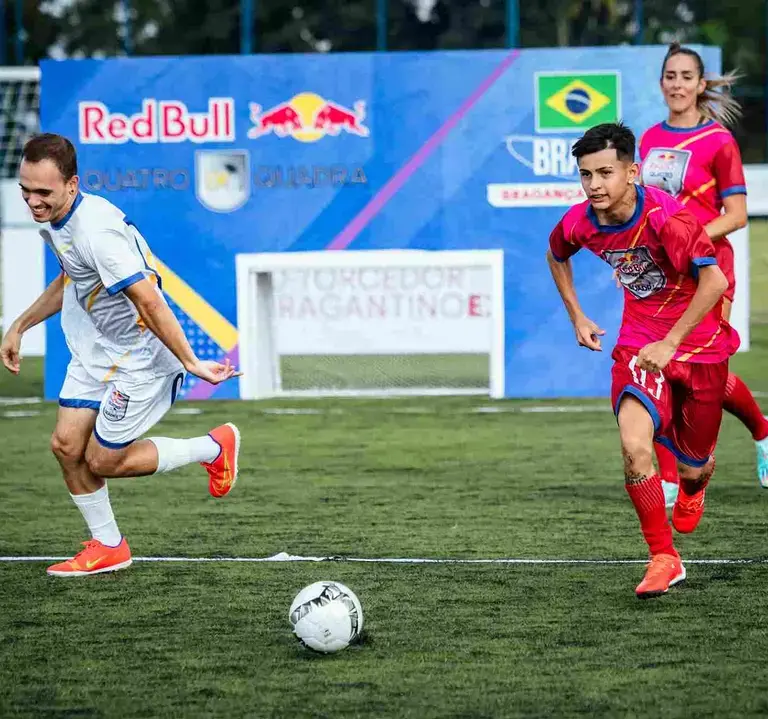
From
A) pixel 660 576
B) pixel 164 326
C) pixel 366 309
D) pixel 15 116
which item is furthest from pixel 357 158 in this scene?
pixel 15 116

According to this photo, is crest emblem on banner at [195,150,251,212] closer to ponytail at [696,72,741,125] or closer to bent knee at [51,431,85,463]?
ponytail at [696,72,741,125]

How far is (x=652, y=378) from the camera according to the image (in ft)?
18.3

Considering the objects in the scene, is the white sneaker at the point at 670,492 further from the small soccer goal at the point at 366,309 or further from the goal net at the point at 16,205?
the goal net at the point at 16,205

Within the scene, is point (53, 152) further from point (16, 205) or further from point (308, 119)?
point (16, 205)

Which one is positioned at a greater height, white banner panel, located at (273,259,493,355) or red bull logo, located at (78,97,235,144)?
red bull logo, located at (78,97,235,144)

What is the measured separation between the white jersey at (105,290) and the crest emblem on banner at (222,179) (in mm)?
6667

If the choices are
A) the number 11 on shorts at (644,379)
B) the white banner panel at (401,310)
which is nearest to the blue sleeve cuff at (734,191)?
the number 11 on shorts at (644,379)

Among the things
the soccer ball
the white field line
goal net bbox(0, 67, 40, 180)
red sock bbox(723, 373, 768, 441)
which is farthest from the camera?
goal net bbox(0, 67, 40, 180)

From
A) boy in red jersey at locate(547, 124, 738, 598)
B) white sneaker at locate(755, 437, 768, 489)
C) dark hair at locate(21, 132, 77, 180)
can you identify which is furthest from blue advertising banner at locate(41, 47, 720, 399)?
dark hair at locate(21, 132, 77, 180)

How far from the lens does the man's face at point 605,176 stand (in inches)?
215

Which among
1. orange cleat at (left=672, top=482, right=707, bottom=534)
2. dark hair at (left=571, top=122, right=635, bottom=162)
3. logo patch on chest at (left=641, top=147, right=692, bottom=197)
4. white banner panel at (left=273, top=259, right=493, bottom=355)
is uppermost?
dark hair at (left=571, top=122, right=635, bottom=162)

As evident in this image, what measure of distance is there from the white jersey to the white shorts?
33 mm

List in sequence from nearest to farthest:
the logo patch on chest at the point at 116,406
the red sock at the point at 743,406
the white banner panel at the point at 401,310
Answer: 1. the logo patch on chest at the point at 116,406
2. the red sock at the point at 743,406
3. the white banner panel at the point at 401,310

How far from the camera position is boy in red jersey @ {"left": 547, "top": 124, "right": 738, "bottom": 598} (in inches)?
214
